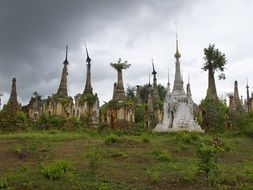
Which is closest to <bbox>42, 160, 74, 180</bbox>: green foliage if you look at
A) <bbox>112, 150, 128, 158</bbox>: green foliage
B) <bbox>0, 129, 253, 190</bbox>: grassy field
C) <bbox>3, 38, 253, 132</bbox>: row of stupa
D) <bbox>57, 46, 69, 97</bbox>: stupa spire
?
<bbox>0, 129, 253, 190</bbox>: grassy field

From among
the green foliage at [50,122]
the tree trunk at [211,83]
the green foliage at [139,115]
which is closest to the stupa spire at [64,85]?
the green foliage at [50,122]

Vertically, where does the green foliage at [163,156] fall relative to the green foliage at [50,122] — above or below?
below

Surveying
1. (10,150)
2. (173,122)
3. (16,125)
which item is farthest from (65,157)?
(173,122)

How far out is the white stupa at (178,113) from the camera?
115 feet

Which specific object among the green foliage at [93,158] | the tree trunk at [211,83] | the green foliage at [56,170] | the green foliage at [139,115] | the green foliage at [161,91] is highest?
the green foliage at [161,91]

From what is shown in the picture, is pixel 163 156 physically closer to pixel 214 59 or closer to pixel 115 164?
pixel 115 164

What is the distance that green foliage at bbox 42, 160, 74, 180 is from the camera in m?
17.3

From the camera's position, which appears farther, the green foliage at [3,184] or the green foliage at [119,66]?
the green foliage at [119,66]

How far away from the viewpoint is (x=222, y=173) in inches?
742

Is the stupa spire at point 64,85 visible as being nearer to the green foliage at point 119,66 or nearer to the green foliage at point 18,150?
the green foliage at point 119,66

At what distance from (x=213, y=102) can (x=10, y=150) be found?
767 inches

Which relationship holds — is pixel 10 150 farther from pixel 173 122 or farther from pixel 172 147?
pixel 173 122

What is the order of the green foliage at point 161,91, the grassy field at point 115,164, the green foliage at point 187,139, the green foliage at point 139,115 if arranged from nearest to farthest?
the grassy field at point 115,164 → the green foliage at point 187,139 → the green foliage at point 139,115 → the green foliage at point 161,91

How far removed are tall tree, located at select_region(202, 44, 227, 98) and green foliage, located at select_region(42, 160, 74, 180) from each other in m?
23.2
